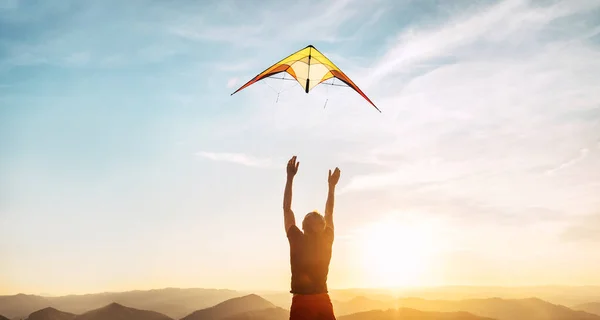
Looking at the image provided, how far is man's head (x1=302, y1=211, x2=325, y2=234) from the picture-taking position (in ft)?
18.1

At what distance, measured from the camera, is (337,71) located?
13.3 metres

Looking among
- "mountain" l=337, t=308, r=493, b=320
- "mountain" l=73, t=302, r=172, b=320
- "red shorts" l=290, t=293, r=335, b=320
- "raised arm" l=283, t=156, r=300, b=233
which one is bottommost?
"mountain" l=337, t=308, r=493, b=320

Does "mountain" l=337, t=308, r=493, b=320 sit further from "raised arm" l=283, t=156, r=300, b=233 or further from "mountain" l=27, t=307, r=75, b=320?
"raised arm" l=283, t=156, r=300, b=233

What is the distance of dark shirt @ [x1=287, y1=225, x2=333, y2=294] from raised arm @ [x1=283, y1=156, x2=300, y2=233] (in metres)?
0.20

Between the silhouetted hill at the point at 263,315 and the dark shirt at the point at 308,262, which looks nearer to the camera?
the dark shirt at the point at 308,262

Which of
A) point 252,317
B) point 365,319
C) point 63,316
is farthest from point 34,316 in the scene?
point 365,319

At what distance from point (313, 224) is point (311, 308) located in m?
0.94

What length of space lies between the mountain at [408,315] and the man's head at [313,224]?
522 feet

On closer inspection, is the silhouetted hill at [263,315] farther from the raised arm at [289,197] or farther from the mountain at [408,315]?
the raised arm at [289,197]

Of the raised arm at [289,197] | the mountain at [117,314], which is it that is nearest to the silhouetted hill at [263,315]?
the mountain at [117,314]

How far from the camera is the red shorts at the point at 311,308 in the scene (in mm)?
5410

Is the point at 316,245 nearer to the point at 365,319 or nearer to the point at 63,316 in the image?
the point at 365,319

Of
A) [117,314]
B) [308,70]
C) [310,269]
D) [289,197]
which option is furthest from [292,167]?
[117,314]

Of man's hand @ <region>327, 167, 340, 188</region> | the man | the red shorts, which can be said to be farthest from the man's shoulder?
man's hand @ <region>327, 167, 340, 188</region>
